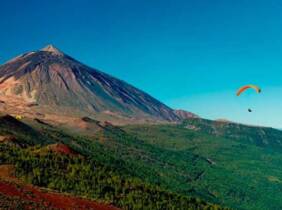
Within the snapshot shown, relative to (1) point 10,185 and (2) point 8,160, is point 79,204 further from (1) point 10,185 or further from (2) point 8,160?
(2) point 8,160

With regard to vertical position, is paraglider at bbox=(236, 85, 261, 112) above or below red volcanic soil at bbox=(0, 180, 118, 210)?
above

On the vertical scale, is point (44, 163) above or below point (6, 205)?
above

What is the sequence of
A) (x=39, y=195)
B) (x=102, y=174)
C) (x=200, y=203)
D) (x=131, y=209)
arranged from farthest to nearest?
(x=200, y=203), (x=102, y=174), (x=131, y=209), (x=39, y=195)

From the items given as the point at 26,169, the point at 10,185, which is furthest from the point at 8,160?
the point at 10,185

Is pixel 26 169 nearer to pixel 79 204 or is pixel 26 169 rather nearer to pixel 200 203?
pixel 79 204

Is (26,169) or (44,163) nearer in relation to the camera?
(26,169)

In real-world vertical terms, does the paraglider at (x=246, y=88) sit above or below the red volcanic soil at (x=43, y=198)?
above

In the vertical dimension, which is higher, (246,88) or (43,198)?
(246,88)

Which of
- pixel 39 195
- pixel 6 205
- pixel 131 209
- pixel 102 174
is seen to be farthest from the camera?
pixel 102 174
